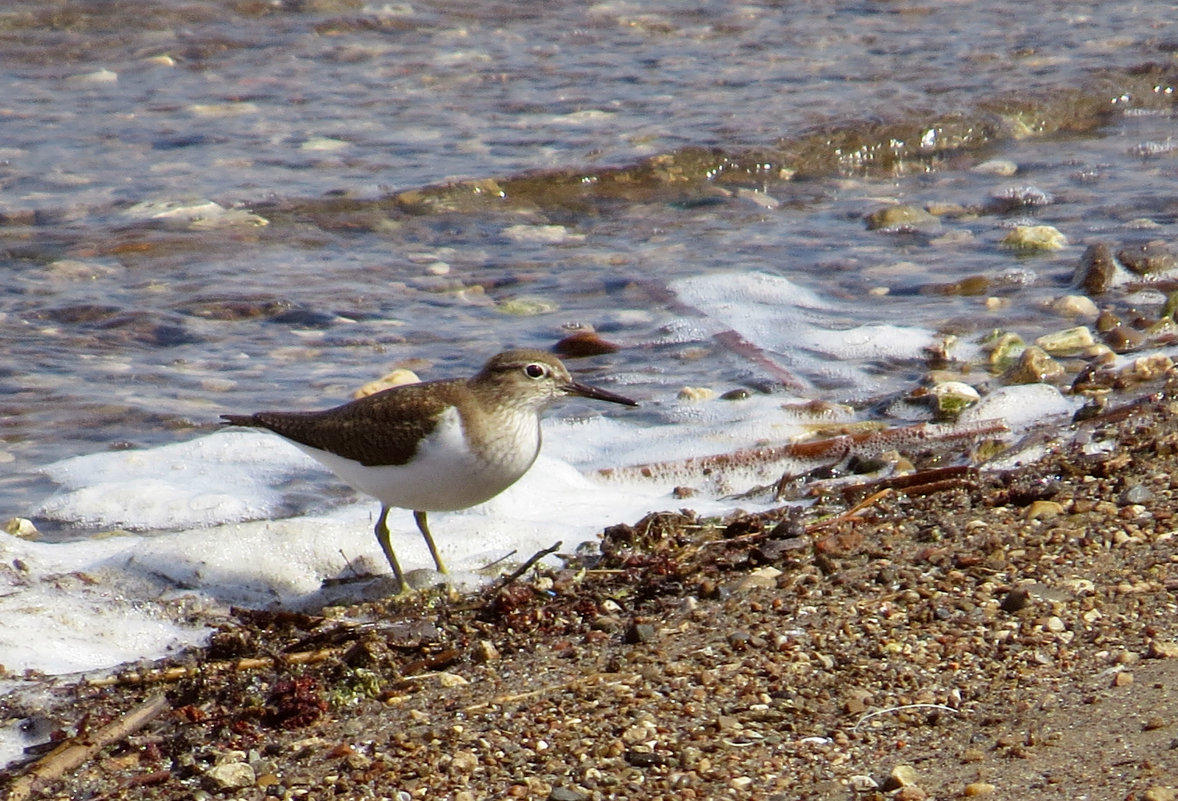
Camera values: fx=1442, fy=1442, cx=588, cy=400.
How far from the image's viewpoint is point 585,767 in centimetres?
339

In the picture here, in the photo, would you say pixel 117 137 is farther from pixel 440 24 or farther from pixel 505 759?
pixel 505 759

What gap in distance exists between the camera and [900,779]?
10.3 feet

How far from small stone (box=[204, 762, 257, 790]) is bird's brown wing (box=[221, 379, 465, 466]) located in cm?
168

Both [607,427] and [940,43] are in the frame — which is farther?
[940,43]

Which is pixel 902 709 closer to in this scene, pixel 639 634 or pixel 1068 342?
pixel 639 634

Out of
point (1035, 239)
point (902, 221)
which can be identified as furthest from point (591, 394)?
point (902, 221)

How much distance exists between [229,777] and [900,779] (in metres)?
1.60

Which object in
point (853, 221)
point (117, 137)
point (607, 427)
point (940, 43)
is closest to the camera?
point (607, 427)

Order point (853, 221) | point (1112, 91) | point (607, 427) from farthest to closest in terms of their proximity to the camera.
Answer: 1. point (1112, 91)
2. point (853, 221)
3. point (607, 427)

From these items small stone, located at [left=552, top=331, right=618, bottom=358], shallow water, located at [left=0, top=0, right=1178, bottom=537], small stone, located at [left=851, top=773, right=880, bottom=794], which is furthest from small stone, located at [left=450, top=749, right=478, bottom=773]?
small stone, located at [left=552, top=331, right=618, bottom=358]

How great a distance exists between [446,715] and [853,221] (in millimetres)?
6722

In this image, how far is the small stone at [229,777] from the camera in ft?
11.4

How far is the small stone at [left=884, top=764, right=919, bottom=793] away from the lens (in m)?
3.12

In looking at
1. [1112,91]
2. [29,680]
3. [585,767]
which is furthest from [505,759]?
[1112,91]
